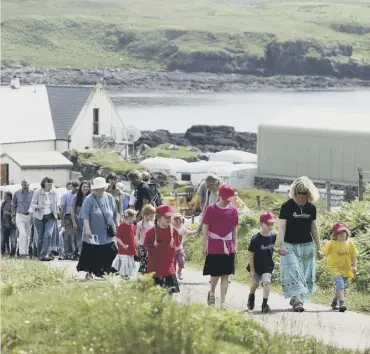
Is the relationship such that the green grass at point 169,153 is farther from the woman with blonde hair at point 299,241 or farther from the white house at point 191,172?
the woman with blonde hair at point 299,241

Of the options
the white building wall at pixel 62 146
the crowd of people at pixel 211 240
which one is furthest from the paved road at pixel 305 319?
the white building wall at pixel 62 146

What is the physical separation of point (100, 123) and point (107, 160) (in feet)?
16.7

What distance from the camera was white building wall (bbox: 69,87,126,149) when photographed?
2297 inches

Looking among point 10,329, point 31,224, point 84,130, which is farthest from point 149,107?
point 10,329

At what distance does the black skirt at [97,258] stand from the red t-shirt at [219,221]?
7.63 feet

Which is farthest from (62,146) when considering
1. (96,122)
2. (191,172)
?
(191,172)

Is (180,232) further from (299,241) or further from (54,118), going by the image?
(54,118)

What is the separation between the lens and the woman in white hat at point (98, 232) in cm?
1345

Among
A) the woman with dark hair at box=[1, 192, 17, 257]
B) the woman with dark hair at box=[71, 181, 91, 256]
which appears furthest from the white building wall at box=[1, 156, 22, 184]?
the woman with dark hair at box=[71, 181, 91, 256]

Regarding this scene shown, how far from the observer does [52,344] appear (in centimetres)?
810

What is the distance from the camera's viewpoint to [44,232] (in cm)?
1673

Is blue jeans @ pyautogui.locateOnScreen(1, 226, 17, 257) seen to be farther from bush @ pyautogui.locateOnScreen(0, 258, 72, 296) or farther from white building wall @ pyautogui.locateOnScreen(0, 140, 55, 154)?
white building wall @ pyautogui.locateOnScreen(0, 140, 55, 154)

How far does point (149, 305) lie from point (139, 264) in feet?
15.7

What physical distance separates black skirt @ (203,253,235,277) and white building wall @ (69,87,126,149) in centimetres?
4618
